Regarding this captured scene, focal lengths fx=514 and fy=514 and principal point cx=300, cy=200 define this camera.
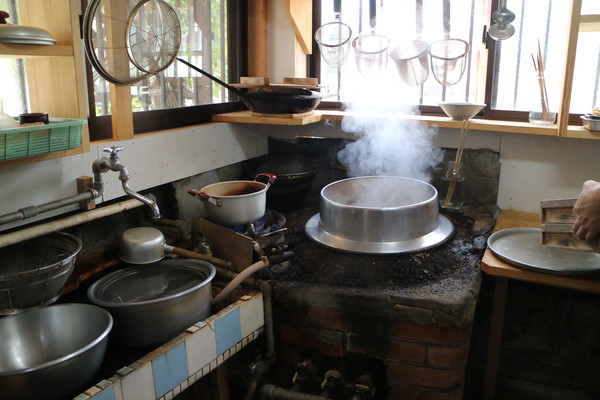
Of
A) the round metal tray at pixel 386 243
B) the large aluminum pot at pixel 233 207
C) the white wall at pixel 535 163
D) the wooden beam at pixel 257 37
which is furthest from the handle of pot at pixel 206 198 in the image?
the white wall at pixel 535 163

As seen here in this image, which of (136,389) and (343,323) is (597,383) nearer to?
(343,323)

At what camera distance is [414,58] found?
8.18 feet

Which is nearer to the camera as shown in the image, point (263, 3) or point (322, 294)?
point (322, 294)

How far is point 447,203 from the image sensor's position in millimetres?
2703

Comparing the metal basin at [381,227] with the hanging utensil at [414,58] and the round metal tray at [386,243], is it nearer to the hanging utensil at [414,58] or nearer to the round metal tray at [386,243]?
the round metal tray at [386,243]

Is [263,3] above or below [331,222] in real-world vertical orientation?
above

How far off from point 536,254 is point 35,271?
187cm

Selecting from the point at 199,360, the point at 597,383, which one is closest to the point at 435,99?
the point at 597,383

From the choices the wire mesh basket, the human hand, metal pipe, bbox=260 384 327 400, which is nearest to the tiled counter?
metal pipe, bbox=260 384 327 400

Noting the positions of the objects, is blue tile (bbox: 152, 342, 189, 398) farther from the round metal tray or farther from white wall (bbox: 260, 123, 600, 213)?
white wall (bbox: 260, 123, 600, 213)

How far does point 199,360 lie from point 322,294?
0.51 m

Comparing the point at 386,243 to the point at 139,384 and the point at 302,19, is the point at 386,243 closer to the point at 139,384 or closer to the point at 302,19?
A: the point at 139,384

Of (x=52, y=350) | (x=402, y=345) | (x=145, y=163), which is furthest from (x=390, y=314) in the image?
(x=145, y=163)

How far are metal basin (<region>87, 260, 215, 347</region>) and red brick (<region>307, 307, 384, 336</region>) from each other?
422mm
